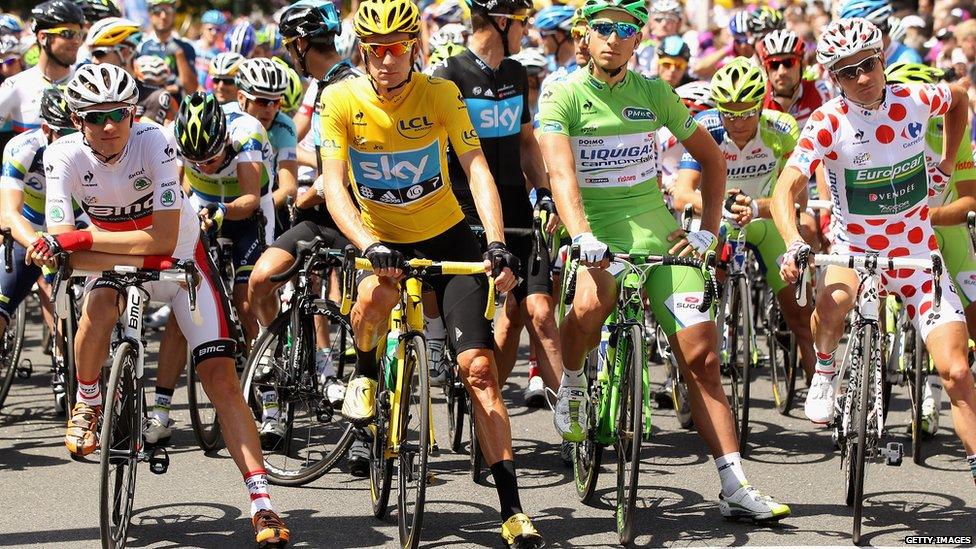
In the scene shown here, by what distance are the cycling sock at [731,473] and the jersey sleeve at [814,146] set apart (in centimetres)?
→ 146

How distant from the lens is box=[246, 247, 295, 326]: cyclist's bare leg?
7969 millimetres

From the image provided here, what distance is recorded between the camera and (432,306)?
7.67m

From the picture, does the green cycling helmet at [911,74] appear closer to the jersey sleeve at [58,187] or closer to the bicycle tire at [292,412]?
the bicycle tire at [292,412]

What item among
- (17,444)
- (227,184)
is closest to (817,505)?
(227,184)

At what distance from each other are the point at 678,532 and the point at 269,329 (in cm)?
256

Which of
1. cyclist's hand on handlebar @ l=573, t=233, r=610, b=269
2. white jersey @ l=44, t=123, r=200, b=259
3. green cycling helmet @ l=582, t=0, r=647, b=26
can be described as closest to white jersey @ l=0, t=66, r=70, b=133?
white jersey @ l=44, t=123, r=200, b=259

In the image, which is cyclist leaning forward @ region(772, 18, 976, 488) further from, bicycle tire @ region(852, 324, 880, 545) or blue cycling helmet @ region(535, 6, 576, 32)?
A: blue cycling helmet @ region(535, 6, 576, 32)

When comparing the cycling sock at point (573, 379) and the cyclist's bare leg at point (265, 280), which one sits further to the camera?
the cyclist's bare leg at point (265, 280)

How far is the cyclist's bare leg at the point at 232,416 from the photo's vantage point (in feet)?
20.9

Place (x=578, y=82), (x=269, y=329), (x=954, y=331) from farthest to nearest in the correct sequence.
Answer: (x=269, y=329) → (x=578, y=82) → (x=954, y=331)

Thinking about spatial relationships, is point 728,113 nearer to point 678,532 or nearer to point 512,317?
point 512,317

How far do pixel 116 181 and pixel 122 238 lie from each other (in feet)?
1.52

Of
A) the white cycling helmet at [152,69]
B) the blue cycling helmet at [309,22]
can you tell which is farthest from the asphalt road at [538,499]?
the white cycling helmet at [152,69]

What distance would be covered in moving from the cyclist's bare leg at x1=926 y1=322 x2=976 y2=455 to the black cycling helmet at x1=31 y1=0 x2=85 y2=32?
21.9 ft
